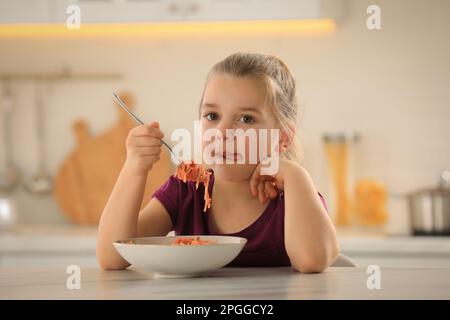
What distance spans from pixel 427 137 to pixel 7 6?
1759 millimetres

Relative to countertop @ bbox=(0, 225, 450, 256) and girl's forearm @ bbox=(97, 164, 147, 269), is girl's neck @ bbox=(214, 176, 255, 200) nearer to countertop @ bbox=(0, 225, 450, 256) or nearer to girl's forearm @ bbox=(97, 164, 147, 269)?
girl's forearm @ bbox=(97, 164, 147, 269)

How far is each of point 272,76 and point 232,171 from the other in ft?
0.73

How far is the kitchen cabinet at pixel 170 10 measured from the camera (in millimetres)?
2688

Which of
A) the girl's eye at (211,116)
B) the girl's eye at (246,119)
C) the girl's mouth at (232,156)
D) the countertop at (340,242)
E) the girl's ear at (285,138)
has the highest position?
the girl's eye at (211,116)

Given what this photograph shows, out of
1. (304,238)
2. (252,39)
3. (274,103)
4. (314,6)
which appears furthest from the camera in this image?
(252,39)

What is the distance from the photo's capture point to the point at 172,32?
116 inches

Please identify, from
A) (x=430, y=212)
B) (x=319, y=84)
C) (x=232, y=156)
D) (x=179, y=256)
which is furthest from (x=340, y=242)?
(x=179, y=256)

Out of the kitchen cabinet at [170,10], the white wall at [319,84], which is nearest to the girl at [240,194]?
the kitchen cabinet at [170,10]

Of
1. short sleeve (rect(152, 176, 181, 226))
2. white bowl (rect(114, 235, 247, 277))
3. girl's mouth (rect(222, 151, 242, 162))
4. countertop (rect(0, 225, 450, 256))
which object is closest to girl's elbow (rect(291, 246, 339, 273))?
white bowl (rect(114, 235, 247, 277))

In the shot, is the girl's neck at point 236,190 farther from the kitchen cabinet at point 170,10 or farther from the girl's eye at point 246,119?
the kitchen cabinet at point 170,10

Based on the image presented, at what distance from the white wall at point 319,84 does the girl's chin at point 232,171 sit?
4.86 ft

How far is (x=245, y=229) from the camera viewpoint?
140 cm
